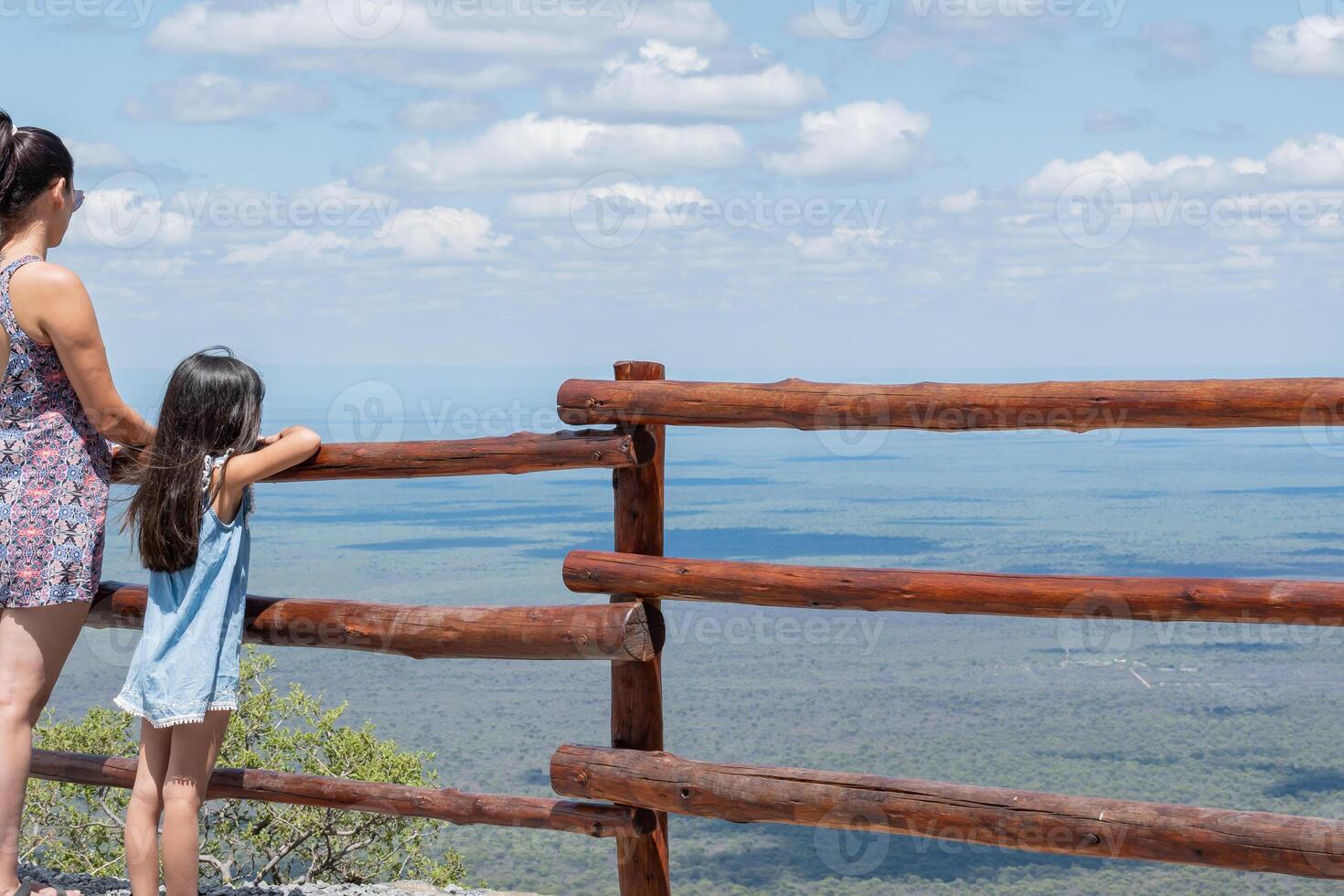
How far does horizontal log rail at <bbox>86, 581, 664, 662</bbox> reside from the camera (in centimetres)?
371

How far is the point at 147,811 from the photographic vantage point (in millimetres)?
3348

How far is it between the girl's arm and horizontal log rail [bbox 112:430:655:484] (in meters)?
0.17

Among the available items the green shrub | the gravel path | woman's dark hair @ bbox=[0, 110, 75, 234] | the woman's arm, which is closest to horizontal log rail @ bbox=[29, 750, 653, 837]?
the gravel path

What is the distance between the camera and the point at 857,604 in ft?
12.0

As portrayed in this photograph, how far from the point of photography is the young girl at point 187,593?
131 inches

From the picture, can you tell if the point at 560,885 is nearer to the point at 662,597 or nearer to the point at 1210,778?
the point at 1210,778

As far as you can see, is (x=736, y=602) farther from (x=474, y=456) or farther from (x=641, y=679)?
(x=474, y=456)

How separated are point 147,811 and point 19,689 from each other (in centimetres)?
44

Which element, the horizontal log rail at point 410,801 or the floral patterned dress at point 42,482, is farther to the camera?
the horizontal log rail at point 410,801

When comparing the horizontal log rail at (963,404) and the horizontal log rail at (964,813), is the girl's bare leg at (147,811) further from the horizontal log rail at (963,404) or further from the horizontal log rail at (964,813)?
the horizontal log rail at (963,404)

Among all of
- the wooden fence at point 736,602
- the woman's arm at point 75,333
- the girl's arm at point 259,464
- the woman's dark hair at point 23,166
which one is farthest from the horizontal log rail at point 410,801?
the woman's dark hair at point 23,166

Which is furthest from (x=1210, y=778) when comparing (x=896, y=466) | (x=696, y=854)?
(x=896, y=466)

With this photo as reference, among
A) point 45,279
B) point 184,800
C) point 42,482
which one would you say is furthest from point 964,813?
point 45,279

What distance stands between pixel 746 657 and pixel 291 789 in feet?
139
